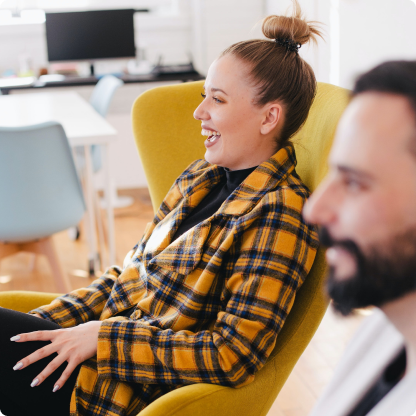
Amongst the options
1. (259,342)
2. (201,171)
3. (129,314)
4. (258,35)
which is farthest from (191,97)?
(258,35)

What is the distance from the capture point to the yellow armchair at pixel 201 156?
1.02m

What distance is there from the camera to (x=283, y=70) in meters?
1.23

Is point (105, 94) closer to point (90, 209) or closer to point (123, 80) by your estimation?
point (123, 80)

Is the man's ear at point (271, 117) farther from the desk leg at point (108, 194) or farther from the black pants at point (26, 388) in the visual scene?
the desk leg at point (108, 194)

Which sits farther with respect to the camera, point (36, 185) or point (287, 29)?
point (36, 185)

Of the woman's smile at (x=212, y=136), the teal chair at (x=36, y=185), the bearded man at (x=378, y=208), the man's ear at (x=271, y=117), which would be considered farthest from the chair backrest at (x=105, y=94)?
the bearded man at (x=378, y=208)

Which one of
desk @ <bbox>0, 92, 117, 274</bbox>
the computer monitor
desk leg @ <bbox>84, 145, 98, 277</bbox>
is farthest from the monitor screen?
desk leg @ <bbox>84, 145, 98, 277</bbox>

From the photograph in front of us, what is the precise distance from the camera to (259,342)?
103cm

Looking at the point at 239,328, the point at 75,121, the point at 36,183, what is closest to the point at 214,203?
the point at 239,328

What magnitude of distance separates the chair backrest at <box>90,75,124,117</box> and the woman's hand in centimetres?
212

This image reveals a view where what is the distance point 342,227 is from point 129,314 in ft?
2.66

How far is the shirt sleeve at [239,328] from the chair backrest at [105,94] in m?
2.18

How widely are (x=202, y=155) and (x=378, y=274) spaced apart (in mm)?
1067

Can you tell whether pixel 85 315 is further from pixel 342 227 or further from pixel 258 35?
pixel 258 35
